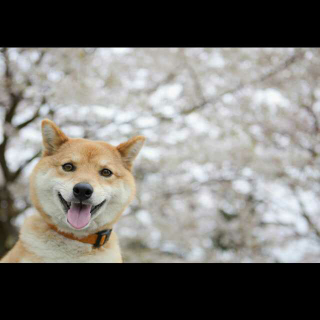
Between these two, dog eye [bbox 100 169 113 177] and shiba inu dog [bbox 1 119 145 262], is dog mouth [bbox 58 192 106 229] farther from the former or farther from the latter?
dog eye [bbox 100 169 113 177]

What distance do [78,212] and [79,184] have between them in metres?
0.18

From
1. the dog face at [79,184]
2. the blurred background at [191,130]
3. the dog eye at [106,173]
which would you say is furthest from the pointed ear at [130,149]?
the blurred background at [191,130]

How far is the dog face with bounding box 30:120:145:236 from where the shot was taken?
2.16 metres

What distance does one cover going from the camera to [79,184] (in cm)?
212

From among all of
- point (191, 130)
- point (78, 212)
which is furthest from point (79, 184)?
point (191, 130)

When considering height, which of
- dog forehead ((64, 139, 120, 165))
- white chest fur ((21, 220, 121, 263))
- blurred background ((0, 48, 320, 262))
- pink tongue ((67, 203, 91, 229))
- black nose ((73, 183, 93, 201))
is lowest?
white chest fur ((21, 220, 121, 263))

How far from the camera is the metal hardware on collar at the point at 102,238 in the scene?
2.24 m

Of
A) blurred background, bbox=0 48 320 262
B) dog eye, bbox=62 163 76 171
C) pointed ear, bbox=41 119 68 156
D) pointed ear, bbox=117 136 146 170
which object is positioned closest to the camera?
dog eye, bbox=62 163 76 171

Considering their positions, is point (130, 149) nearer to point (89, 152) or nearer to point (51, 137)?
point (89, 152)

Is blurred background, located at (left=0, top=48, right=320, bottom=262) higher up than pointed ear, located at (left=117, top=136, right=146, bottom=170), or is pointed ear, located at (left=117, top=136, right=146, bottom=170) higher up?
blurred background, located at (left=0, top=48, right=320, bottom=262)

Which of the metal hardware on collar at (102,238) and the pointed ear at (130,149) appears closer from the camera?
the metal hardware on collar at (102,238)

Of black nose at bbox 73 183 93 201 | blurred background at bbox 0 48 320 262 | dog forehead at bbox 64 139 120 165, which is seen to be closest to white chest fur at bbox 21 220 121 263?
black nose at bbox 73 183 93 201

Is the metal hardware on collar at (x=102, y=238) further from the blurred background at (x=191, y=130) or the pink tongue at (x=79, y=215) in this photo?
the blurred background at (x=191, y=130)

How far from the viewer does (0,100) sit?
7.36 metres
